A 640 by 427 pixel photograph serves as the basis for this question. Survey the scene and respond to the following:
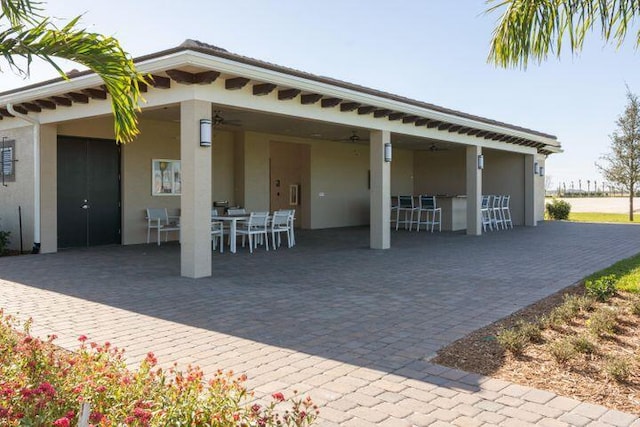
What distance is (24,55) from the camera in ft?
13.0

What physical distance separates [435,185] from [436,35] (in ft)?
40.9

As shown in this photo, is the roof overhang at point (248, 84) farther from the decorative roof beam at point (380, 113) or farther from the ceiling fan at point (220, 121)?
the ceiling fan at point (220, 121)

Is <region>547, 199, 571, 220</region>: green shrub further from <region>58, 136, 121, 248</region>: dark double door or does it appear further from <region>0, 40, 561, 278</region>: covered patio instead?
<region>58, 136, 121, 248</region>: dark double door

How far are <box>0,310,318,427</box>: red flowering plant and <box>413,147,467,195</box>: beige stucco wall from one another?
18894 millimetres

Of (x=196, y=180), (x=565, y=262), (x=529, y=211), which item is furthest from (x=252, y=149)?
(x=529, y=211)

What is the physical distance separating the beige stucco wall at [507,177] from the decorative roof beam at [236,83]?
13581 mm

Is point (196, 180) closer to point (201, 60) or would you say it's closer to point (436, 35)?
point (201, 60)

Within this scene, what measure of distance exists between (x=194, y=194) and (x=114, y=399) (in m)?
5.54

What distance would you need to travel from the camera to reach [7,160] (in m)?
11.9

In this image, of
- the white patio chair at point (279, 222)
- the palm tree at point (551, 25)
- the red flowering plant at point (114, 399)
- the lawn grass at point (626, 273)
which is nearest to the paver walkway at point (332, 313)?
the lawn grass at point (626, 273)

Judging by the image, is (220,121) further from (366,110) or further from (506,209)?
(506,209)

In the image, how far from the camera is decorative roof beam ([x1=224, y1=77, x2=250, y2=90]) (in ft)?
26.7

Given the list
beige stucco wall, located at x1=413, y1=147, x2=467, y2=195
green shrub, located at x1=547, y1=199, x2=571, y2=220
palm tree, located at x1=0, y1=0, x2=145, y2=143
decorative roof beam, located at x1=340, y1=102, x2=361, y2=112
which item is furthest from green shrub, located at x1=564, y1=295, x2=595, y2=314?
green shrub, located at x1=547, y1=199, x2=571, y2=220

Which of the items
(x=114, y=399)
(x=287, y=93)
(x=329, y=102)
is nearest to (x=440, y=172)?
(x=329, y=102)
